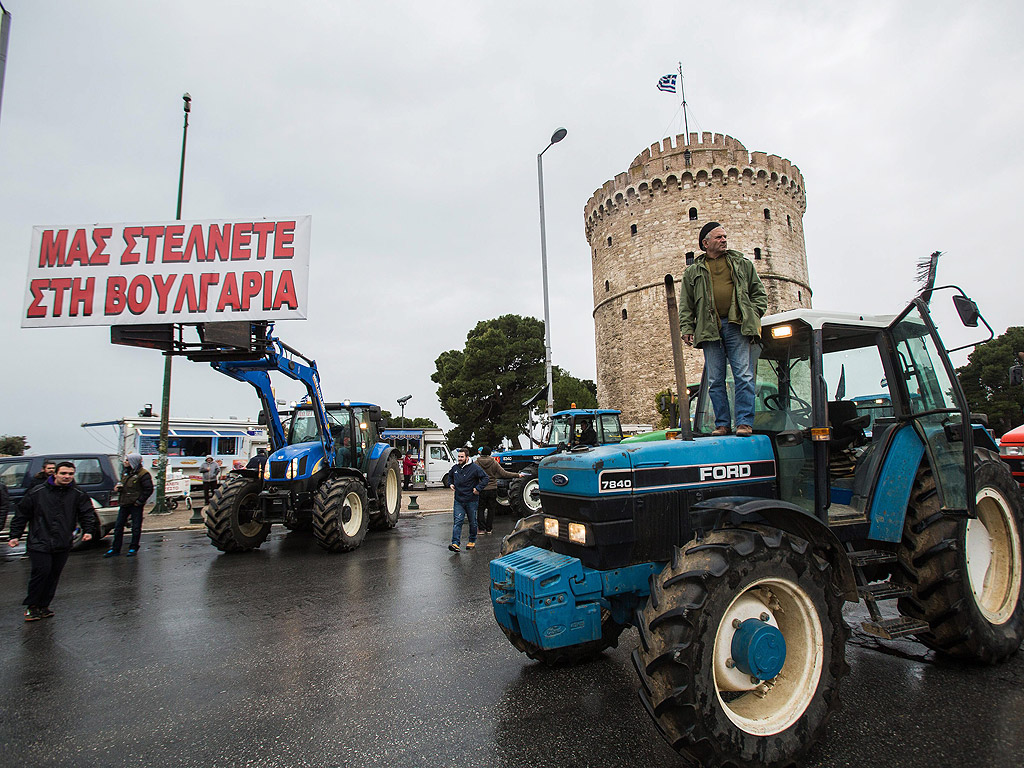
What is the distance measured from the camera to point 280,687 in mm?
3494

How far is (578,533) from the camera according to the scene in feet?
9.69

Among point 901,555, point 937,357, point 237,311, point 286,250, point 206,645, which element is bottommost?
point 206,645

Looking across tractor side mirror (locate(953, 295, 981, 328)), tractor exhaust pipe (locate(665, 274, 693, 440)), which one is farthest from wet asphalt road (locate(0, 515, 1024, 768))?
tractor side mirror (locate(953, 295, 981, 328))

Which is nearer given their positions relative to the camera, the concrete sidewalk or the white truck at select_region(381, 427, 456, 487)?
the concrete sidewalk

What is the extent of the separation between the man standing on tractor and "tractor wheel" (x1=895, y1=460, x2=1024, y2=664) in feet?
4.01

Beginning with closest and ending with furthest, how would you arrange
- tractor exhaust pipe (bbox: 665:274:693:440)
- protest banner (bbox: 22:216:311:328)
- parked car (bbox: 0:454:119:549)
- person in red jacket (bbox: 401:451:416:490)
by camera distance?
tractor exhaust pipe (bbox: 665:274:693:440) < parked car (bbox: 0:454:119:549) < protest banner (bbox: 22:216:311:328) < person in red jacket (bbox: 401:451:416:490)

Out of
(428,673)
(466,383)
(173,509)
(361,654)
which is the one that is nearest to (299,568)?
(361,654)

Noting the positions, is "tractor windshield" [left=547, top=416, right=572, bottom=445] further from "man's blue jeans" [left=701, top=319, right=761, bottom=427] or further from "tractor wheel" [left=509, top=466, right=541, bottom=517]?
"man's blue jeans" [left=701, top=319, right=761, bottom=427]

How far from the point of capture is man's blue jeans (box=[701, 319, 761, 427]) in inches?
132

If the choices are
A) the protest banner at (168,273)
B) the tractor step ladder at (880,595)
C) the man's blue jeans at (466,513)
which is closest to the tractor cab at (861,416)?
the tractor step ladder at (880,595)

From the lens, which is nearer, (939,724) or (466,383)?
(939,724)

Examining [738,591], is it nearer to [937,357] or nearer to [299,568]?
[937,357]

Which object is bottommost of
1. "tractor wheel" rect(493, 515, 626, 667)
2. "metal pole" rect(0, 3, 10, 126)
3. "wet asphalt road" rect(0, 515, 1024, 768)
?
"wet asphalt road" rect(0, 515, 1024, 768)

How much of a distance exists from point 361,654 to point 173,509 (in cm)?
1688
